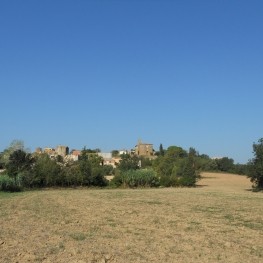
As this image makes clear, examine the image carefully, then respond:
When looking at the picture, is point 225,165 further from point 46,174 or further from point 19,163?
point 19,163

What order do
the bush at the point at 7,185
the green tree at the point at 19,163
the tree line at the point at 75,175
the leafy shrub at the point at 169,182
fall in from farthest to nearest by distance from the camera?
the leafy shrub at the point at 169,182 → the green tree at the point at 19,163 → the tree line at the point at 75,175 → the bush at the point at 7,185

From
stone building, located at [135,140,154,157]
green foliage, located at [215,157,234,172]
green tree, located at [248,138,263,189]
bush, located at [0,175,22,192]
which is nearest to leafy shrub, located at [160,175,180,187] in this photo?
green tree, located at [248,138,263,189]

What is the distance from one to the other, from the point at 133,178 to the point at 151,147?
134 m

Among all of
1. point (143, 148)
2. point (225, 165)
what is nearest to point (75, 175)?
point (225, 165)

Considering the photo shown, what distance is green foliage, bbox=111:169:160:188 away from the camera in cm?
4871

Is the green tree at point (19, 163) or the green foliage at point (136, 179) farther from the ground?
the green tree at point (19, 163)

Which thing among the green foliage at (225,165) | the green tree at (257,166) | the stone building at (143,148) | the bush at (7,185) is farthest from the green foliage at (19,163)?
the stone building at (143,148)

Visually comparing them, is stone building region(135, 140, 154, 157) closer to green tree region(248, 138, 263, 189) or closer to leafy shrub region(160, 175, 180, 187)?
leafy shrub region(160, 175, 180, 187)

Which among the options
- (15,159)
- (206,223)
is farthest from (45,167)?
(206,223)

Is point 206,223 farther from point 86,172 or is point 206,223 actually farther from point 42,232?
point 86,172

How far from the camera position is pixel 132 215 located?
18.4m

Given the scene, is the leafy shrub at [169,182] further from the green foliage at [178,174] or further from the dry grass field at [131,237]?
the dry grass field at [131,237]

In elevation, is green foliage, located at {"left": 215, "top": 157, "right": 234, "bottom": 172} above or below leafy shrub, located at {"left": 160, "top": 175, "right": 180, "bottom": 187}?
above

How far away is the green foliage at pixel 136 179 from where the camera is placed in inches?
1918
